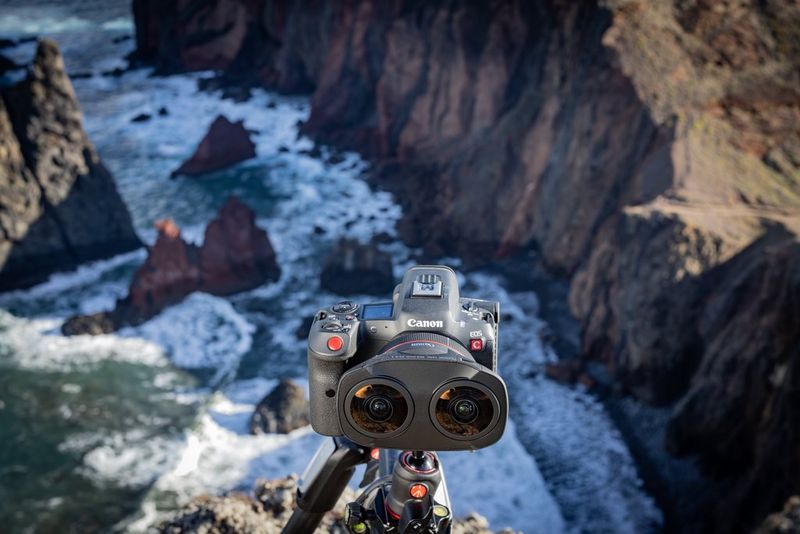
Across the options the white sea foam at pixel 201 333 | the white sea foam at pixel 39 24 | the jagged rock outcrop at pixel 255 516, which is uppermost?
the jagged rock outcrop at pixel 255 516

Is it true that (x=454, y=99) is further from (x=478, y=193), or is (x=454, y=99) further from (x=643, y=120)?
(x=643, y=120)

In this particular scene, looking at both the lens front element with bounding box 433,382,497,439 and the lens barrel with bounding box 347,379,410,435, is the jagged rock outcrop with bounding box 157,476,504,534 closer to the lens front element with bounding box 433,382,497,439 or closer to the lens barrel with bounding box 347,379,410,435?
the lens barrel with bounding box 347,379,410,435

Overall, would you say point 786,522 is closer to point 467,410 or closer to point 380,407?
point 467,410

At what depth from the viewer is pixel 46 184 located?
2612 cm

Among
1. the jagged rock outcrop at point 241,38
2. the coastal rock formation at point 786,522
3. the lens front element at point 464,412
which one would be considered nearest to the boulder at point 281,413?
the coastal rock formation at point 786,522

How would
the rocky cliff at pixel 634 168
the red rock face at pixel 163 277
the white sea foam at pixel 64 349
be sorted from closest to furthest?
the rocky cliff at pixel 634 168 → the white sea foam at pixel 64 349 → the red rock face at pixel 163 277

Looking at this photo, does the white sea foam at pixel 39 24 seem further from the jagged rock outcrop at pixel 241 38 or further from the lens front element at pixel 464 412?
the lens front element at pixel 464 412

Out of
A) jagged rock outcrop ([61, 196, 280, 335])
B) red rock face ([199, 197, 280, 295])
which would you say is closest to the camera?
jagged rock outcrop ([61, 196, 280, 335])

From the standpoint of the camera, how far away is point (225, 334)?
73.7 ft

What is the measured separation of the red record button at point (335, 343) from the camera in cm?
448

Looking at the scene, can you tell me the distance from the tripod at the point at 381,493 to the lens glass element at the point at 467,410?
479 millimetres

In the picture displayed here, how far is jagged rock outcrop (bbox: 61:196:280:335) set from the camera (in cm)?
2316

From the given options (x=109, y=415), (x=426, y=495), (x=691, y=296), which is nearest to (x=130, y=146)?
A: (x=109, y=415)

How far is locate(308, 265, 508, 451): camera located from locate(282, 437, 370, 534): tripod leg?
0.65 m
